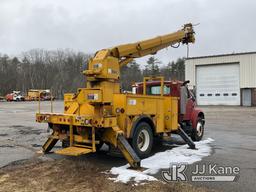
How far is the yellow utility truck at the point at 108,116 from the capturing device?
27.4ft

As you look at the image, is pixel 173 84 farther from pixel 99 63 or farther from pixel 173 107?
pixel 99 63

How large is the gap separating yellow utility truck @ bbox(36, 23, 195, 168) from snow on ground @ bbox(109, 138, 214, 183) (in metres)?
0.33

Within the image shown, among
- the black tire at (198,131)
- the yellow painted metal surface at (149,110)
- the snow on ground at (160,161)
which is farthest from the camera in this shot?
the black tire at (198,131)

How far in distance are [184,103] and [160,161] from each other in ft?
11.8

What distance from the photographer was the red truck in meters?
12.0

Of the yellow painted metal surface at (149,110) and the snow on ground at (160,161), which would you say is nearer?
the snow on ground at (160,161)

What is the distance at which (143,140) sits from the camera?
970 cm

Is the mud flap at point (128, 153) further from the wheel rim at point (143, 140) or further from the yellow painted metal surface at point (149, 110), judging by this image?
the wheel rim at point (143, 140)

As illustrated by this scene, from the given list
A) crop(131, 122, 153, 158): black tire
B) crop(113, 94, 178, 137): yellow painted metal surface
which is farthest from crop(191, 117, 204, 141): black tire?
crop(131, 122, 153, 158): black tire

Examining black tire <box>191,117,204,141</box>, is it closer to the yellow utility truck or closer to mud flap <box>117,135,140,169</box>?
the yellow utility truck

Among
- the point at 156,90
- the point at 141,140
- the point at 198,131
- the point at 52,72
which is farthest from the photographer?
the point at 52,72

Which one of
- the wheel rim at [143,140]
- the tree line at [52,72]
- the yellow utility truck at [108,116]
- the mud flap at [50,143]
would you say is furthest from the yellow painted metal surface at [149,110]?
the tree line at [52,72]

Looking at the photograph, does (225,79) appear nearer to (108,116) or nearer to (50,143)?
(50,143)

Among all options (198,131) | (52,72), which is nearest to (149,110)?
(198,131)
